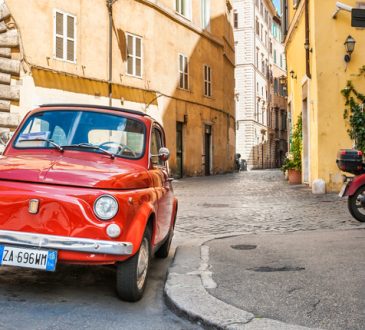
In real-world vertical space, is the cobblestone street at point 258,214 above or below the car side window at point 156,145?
below

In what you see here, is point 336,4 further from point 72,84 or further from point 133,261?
point 133,261

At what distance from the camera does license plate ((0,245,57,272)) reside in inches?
152

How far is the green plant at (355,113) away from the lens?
46.0ft

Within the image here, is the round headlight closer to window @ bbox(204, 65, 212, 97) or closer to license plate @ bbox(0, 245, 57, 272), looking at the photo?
license plate @ bbox(0, 245, 57, 272)

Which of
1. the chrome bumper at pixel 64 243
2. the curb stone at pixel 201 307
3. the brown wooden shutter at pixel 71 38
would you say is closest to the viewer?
the curb stone at pixel 201 307

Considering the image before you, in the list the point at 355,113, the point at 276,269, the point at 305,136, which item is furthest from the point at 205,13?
the point at 276,269

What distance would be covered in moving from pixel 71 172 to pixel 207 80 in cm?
2506

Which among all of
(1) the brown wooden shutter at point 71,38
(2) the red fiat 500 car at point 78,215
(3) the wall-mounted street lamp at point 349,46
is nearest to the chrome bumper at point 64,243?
(2) the red fiat 500 car at point 78,215

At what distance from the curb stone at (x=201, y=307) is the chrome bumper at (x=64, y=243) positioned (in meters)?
0.61

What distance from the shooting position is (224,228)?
27.7ft

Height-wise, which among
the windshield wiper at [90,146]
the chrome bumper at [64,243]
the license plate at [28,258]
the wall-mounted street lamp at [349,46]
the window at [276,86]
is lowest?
the license plate at [28,258]

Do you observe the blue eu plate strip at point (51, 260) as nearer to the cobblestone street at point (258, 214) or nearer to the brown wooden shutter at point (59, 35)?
the cobblestone street at point (258, 214)

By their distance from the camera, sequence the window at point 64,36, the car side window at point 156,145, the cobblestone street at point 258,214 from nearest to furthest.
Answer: the car side window at point 156,145, the cobblestone street at point 258,214, the window at point 64,36

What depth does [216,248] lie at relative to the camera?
648 cm
